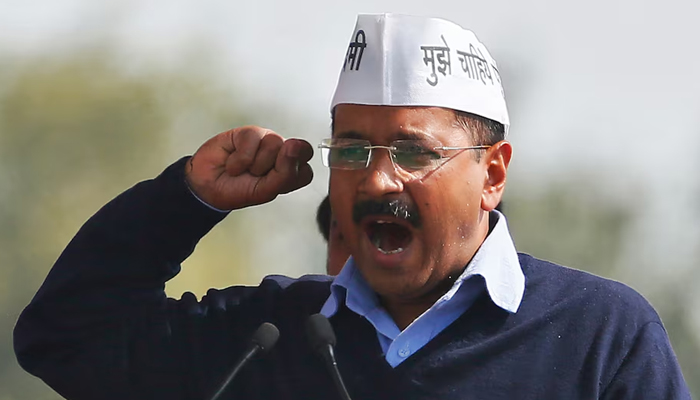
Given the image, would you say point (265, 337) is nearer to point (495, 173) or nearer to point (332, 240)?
point (495, 173)

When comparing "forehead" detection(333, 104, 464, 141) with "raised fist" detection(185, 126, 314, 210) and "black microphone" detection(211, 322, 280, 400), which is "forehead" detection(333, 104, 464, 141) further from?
"black microphone" detection(211, 322, 280, 400)

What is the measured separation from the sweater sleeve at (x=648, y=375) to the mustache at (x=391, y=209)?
0.58 metres

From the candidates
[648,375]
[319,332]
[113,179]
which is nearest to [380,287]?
[319,332]

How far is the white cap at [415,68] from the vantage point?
3414 mm

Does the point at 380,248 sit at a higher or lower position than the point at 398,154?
lower

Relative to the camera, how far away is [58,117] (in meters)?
14.1

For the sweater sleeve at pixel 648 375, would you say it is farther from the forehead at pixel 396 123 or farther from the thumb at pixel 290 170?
the thumb at pixel 290 170

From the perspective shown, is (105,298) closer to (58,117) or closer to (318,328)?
(318,328)

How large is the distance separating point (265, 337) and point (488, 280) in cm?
60

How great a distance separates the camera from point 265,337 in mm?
3078

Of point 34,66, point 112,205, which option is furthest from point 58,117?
point 112,205

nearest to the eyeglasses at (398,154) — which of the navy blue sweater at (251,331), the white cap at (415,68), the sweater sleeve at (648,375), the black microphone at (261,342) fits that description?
the white cap at (415,68)

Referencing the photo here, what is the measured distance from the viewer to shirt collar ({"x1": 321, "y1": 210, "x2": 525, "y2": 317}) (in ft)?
11.0

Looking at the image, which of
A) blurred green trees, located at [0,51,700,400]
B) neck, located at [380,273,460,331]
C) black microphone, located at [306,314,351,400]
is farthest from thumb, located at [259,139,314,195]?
blurred green trees, located at [0,51,700,400]
